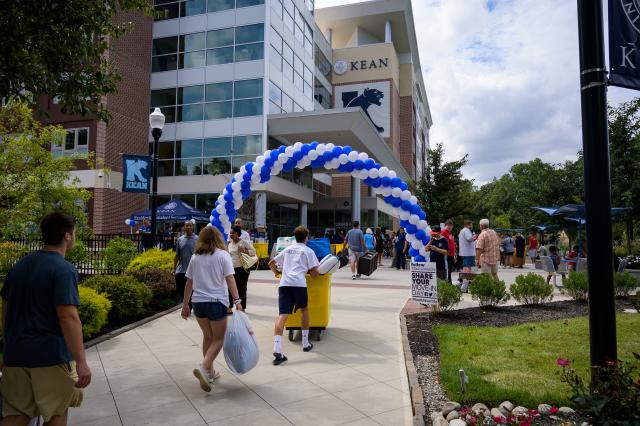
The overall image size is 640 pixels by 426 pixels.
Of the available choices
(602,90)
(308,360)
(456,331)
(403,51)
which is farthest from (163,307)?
(403,51)

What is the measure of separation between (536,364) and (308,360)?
2844 mm

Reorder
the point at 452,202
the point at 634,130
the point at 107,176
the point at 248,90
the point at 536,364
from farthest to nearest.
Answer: the point at 452,202, the point at 248,90, the point at 107,176, the point at 634,130, the point at 536,364

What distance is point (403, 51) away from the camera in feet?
191

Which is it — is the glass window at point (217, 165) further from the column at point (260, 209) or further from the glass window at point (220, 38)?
the glass window at point (220, 38)

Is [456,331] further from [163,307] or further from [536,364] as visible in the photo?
[163,307]

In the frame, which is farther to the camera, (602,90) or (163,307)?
(163,307)

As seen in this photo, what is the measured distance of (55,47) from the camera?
643cm

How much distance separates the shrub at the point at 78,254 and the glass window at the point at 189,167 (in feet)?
51.3

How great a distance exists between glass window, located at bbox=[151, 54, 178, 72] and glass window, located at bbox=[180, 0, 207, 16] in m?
2.87

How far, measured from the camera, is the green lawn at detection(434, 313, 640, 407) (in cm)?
466

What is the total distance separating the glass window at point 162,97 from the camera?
30766mm

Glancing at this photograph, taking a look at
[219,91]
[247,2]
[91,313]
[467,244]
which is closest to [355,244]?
[467,244]

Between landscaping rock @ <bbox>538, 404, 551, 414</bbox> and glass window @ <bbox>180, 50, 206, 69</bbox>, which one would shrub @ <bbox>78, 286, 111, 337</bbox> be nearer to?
landscaping rock @ <bbox>538, 404, 551, 414</bbox>

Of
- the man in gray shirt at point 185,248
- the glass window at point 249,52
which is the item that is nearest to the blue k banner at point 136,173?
the man in gray shirt at point 185,248
